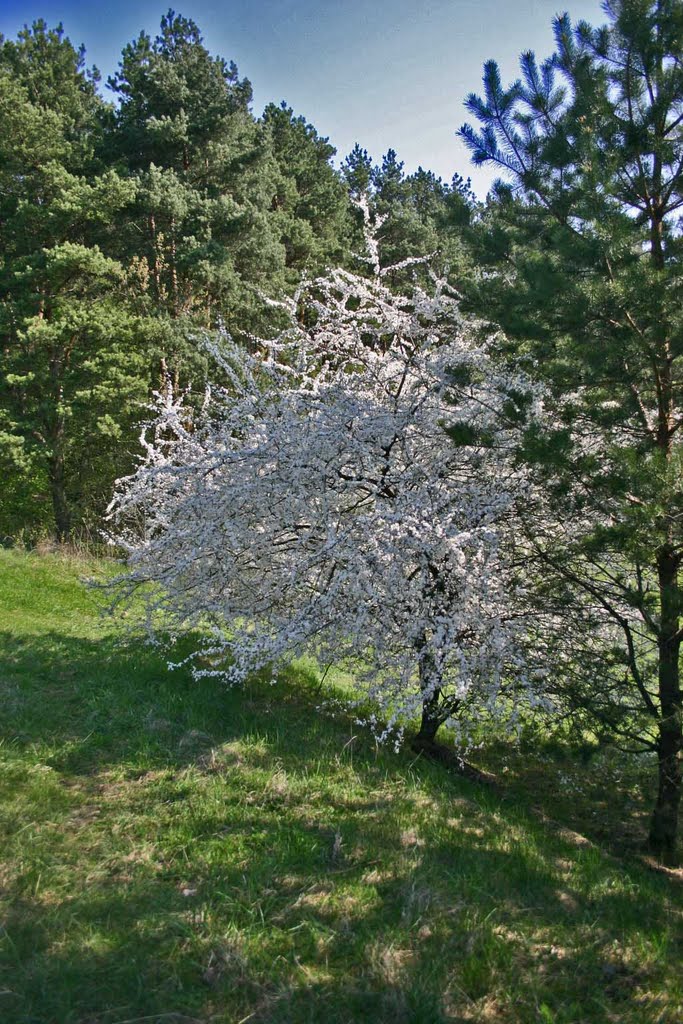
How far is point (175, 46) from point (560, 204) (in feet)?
61.4

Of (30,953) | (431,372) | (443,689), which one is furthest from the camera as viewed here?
(431,372)

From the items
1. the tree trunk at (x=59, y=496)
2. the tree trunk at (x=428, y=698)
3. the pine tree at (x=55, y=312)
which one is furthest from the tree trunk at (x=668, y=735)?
the tree trunk at (x=59, y=496)

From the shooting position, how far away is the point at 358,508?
527 centimetres

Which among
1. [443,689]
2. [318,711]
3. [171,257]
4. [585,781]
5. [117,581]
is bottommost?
[585,781]

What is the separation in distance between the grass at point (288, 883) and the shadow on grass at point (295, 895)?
11mm

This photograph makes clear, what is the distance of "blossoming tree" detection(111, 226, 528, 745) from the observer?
14.5ft

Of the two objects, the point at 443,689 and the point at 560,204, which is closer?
the point at 560,204

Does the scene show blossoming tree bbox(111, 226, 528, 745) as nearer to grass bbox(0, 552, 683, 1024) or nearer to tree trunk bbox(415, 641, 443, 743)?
tree trunk bbox(415, 641, 443, 743)

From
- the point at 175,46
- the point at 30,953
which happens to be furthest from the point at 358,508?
the point at 175,46

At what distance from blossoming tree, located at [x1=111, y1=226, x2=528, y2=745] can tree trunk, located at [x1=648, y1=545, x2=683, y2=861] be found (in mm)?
903

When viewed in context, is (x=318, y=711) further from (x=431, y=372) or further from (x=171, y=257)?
(x=171, y=257)

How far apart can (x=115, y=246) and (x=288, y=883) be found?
54.2ft

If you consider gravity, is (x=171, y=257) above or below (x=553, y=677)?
above

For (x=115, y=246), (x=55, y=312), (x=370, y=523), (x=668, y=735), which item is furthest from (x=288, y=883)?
(x=115, y=246)
